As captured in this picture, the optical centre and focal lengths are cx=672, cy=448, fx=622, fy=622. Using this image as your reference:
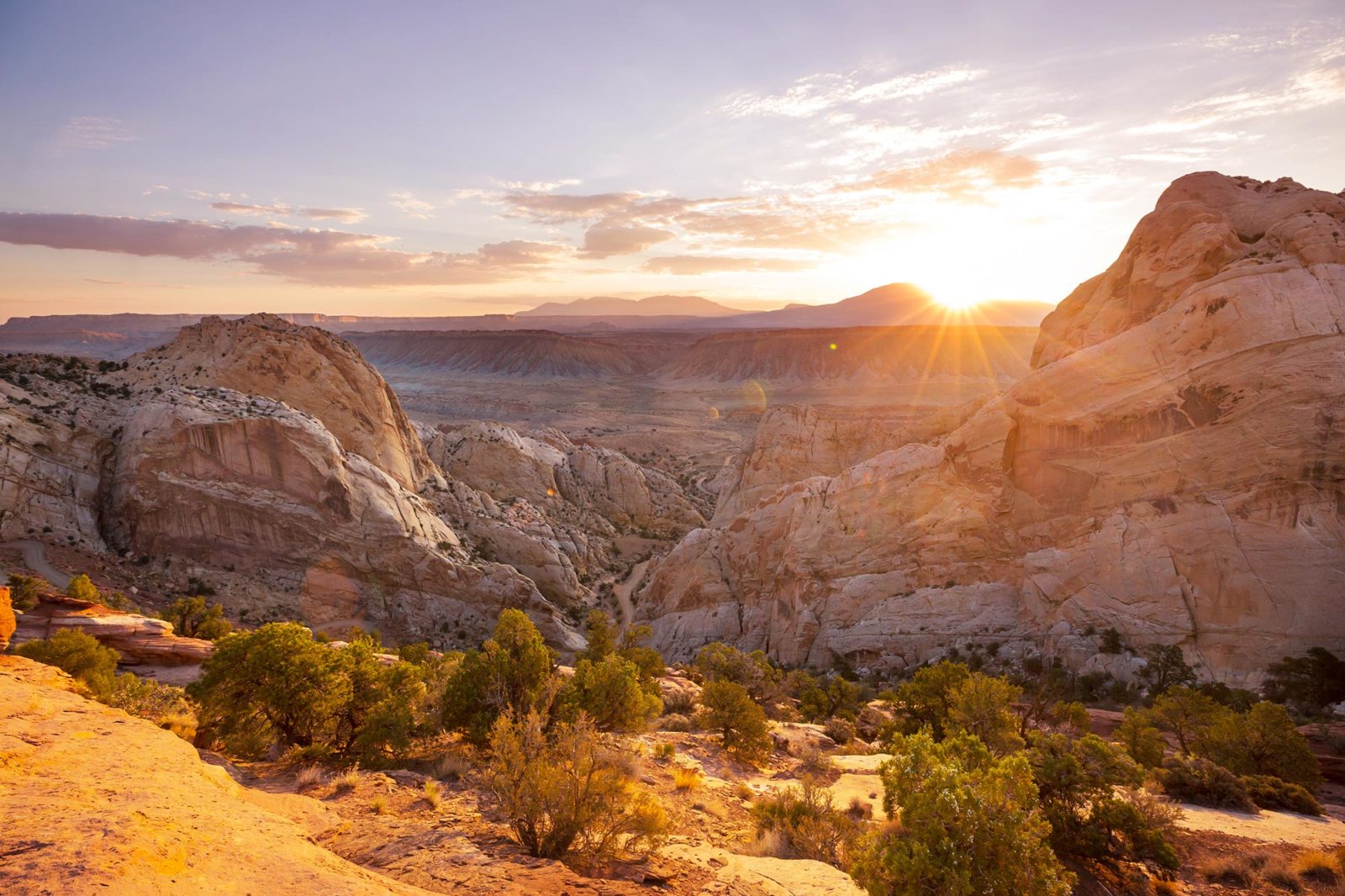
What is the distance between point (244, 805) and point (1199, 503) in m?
35.5

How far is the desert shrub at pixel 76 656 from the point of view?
16.0 meters

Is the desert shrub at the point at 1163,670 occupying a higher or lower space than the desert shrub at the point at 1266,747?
lower

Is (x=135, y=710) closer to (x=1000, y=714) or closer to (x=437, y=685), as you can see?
(x=437, y=685)

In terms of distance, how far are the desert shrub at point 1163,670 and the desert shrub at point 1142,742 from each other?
8.92 m

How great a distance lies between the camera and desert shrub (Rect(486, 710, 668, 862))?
401 inches

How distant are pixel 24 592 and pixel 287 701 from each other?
626 inches

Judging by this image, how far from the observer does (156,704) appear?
15.1 metres

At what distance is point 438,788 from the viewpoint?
1306 cm

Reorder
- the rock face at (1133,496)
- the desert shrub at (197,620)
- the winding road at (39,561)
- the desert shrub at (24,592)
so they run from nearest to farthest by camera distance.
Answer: the desert shrub at (24,592) < the rock face at (1133,496) < the desert shrub at (197,620) < the winding road at (39,561)

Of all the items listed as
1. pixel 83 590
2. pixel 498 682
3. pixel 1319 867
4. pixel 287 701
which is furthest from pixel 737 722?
pixel 83 590

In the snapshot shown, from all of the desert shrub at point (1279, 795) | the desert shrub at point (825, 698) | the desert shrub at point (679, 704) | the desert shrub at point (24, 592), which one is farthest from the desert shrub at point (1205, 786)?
the desert shrub at point (24, 592)

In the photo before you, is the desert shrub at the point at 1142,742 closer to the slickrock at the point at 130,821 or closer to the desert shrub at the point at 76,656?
the slickrock at the point at 130,821

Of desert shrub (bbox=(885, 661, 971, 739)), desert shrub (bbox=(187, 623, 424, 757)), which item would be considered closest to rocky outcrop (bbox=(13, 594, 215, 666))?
desert shrub (bbox=(187, 623, 424, 757))

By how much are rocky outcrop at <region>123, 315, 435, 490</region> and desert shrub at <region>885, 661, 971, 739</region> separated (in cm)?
3895
